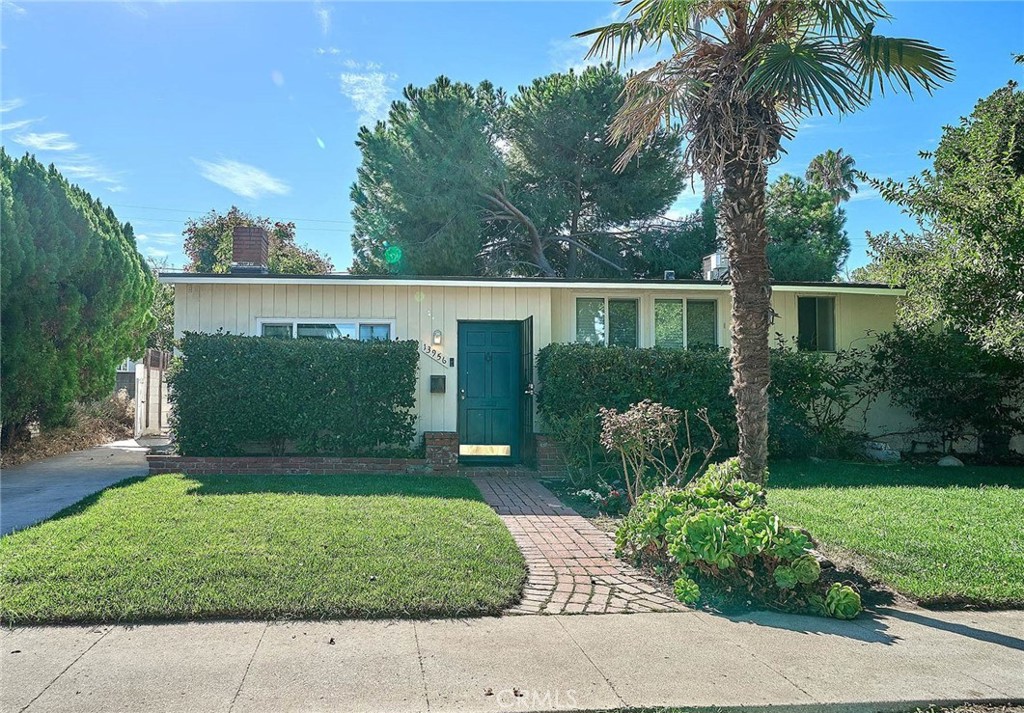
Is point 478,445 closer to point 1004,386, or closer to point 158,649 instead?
point 158,649

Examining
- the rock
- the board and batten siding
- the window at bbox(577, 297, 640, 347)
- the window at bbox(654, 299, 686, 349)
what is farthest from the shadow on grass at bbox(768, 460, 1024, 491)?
the board and batten siding

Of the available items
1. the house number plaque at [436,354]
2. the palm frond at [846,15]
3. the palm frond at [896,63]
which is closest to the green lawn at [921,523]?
the palm frond at [896,63]

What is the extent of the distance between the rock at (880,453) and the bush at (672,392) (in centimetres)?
86

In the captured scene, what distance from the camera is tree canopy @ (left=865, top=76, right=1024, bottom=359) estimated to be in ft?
26.3

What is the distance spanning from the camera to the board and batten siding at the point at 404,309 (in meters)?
11.0

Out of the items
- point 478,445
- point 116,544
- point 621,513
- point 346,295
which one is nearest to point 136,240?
point 346,295

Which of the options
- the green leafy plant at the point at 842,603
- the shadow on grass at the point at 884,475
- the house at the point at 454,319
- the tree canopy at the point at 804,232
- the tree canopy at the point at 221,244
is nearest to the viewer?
the green leafy plant at the point at 842,603

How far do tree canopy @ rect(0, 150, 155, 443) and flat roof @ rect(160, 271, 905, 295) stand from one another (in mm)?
1791

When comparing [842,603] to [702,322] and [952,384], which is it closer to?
[702,322]

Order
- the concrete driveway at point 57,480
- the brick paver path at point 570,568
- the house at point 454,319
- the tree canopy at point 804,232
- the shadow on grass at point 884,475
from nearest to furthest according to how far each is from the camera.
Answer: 1. the brick paver path at point 570,568
2. the concrete driveway at point 57,480
3. the shadow on grass at point 884,475
4. the house at point 454,319
5. the tree canopy at point 804,232

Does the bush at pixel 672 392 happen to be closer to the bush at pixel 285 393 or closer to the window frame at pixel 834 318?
the window frame at pixel 834 318

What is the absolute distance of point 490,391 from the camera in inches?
448

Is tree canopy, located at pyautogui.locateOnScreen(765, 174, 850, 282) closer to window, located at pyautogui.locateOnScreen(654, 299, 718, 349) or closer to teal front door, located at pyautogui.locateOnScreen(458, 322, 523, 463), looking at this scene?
window, located at pyautogui.locateOnScreen(654, 299, 718, 349)

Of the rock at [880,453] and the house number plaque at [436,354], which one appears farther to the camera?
the rock at [880,453]
